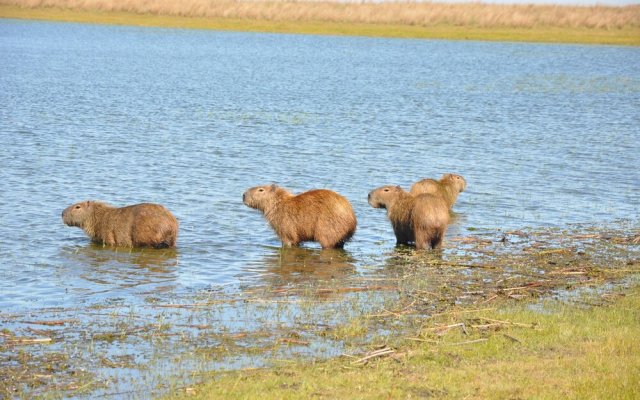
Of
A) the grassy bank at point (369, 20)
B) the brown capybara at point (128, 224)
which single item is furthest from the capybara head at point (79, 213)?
the grassy bank at point (369, 20)

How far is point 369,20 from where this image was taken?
2478 inches

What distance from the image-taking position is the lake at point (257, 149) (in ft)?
35.9

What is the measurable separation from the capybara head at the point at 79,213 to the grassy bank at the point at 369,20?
48443 mm

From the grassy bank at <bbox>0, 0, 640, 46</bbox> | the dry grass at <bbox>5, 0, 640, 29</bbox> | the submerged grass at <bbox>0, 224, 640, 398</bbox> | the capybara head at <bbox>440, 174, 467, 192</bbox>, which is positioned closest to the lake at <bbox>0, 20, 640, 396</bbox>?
the capybara head at <bbox>440, 174, 467, 192</bbox>

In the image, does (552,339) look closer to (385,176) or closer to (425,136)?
(385,176)

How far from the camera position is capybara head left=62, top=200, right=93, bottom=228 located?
1193 cm

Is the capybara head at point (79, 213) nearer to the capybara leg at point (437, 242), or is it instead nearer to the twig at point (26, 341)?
the capybara leg at point (437, 242)

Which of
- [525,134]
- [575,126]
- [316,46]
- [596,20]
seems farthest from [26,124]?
[596,20]

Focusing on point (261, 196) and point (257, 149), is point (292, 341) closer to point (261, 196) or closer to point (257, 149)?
point (261, 196)

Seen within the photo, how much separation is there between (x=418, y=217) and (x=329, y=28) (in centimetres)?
5167

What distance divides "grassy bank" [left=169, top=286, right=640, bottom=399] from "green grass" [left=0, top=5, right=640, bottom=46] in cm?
5133

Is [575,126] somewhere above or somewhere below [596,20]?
below

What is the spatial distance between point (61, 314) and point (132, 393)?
2.25 metres

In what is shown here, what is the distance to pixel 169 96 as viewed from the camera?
29.8m
